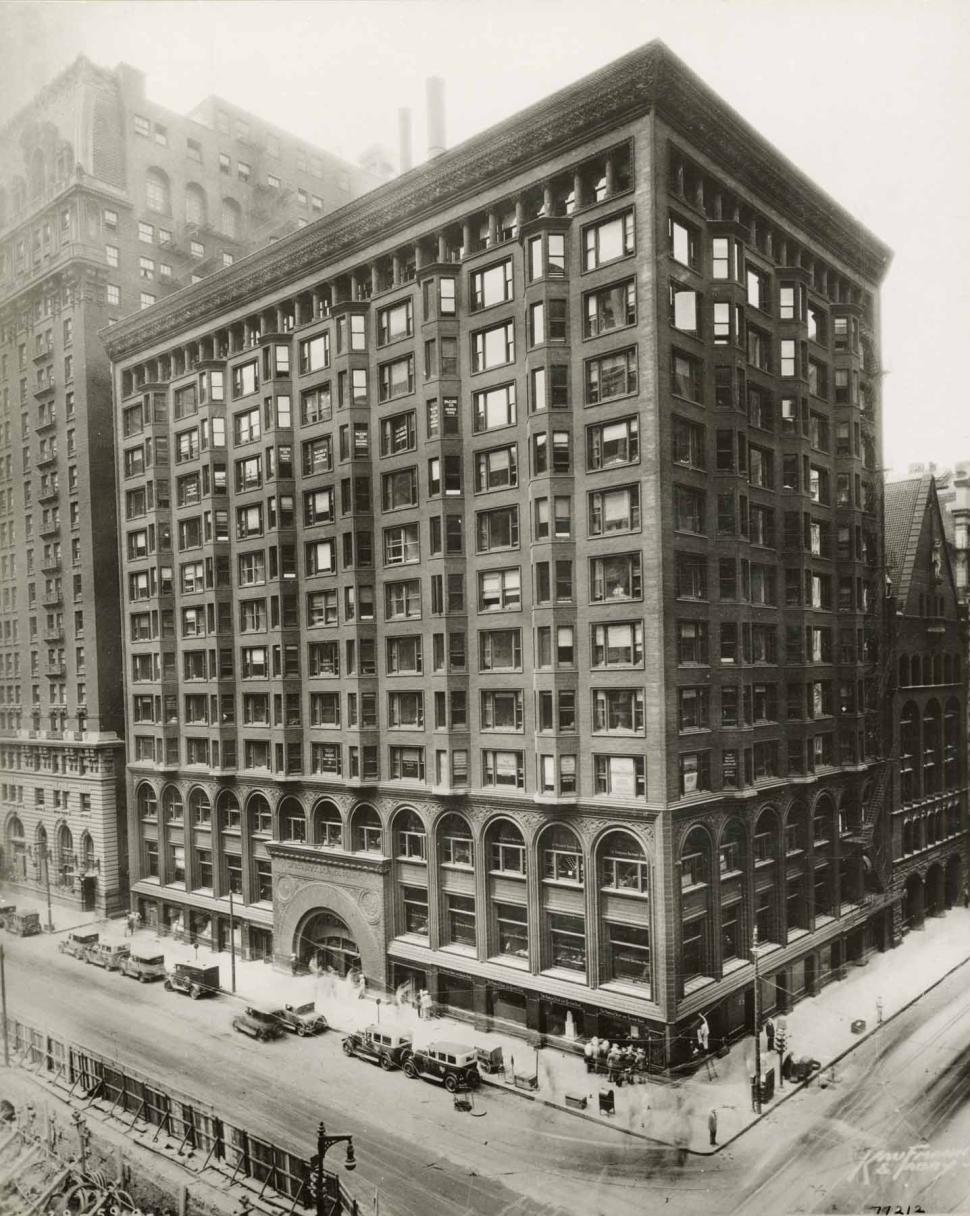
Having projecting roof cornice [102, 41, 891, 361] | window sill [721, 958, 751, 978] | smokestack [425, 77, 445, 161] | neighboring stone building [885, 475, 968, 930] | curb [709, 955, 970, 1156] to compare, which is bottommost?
curb [709, 955, 970, 1156]

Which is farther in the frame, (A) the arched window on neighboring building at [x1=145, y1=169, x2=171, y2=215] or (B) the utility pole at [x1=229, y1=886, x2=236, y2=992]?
(A) the arched window on neighboring building at [x1=145, y1=169, x2=171, y2=215]

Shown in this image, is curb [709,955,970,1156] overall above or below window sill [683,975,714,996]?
below

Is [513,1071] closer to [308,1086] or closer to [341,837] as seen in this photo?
[308,1086]

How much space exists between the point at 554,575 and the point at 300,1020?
78.0ft

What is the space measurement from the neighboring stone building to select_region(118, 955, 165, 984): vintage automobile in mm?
42502

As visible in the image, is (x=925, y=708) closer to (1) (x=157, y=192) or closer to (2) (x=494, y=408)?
(2) (x=494, y=408)

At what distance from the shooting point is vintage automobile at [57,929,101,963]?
54719mm

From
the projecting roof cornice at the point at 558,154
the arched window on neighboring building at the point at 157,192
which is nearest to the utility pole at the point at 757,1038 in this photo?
the projecting roof cornice at the point at 558,154

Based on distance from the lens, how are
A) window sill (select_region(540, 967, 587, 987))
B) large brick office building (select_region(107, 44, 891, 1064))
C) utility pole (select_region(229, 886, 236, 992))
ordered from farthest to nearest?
utility pole (select_region(229, 886, 236, 992)) < window sill (select_region(540, 967, 587, 987)) < large brick office building (select_region(107, 44, 891, 1064))

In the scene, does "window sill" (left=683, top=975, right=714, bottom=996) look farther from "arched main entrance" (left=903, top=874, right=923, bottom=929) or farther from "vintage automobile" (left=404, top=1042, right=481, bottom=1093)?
"arched main entrance" (left=903, top=874, right=923, bottom=929)

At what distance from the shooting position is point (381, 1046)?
39312 mm

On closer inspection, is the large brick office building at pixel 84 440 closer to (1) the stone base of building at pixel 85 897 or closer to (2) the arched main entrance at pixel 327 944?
(1) the stone base of building at pixel 85 897

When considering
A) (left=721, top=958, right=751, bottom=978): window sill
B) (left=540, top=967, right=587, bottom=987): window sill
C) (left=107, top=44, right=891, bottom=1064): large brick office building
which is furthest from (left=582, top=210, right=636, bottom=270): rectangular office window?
(left=721, top=958, right=751, bottom=978): window sill

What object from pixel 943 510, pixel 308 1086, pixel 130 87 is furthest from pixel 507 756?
pixel 943 510
